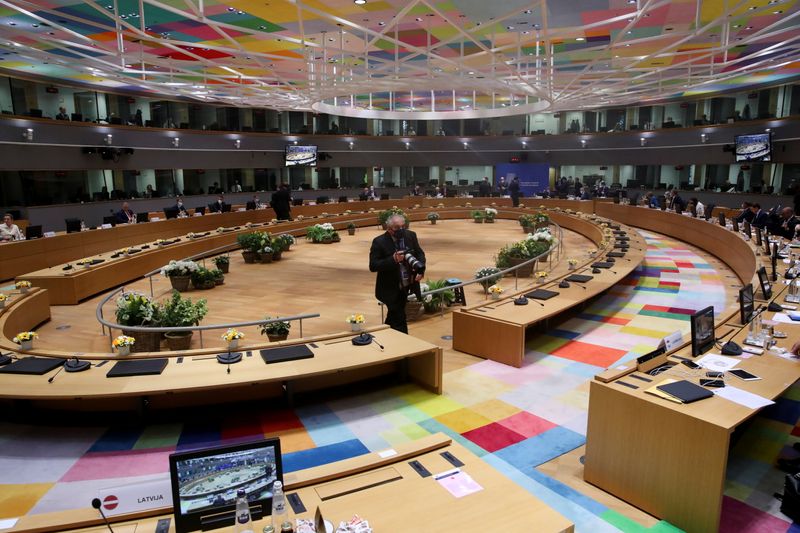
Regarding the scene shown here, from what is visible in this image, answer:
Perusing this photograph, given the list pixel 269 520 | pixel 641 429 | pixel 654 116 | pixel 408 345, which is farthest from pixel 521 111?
pixel 269 520

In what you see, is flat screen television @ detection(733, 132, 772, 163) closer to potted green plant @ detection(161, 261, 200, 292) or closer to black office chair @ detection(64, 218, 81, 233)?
potted green plant @ detection(161, 261, 200, 292)

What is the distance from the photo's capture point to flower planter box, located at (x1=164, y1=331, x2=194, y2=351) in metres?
8.41

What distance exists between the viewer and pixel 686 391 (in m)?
4.12

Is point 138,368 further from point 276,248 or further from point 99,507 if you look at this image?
point 276,248

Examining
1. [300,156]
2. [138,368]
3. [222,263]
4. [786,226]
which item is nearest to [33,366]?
[138,368]

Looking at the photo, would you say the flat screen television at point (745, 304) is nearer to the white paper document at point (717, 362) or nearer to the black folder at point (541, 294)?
the white paper document at point (717, 362)

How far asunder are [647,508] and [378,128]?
32520mm

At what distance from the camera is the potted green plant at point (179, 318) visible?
26.9 feet

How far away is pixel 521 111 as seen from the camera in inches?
1017

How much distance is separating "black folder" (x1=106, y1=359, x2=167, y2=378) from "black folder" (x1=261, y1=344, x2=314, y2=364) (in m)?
1.04

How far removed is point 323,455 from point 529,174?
29.2m

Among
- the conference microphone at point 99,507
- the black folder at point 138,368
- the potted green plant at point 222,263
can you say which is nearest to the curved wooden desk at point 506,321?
the black folder at point 138,368

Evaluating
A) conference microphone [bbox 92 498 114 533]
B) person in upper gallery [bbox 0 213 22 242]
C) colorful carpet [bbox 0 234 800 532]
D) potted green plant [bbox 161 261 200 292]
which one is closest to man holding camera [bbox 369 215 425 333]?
colorful carpet [bbox 0 234 800 532]

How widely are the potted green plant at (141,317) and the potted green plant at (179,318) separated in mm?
134
